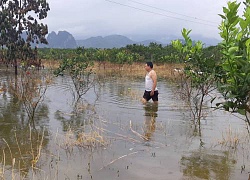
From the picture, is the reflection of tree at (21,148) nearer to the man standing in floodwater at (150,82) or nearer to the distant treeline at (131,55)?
the man standing in floodwater at (150,82)

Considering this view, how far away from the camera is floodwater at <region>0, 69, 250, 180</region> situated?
16.5 feet

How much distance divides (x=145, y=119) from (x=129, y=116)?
0.62m

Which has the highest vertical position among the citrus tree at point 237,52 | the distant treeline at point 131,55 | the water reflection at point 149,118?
the distant treeline at point 131,55

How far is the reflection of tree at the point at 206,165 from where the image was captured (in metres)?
4.98

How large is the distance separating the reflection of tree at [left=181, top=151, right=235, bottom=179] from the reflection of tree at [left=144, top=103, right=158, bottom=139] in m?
1.54

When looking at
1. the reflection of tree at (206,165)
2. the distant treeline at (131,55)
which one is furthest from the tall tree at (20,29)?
the reflection of tree at (206,165)

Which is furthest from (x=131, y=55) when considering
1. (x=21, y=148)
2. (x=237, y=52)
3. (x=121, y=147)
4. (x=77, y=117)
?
(x=237, y=52)

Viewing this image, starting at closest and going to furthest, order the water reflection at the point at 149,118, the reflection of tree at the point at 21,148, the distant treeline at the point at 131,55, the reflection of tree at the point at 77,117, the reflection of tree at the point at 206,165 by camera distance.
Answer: the reflection of tree at the point at 206,165 → the reflection of tree at the point at 21,148 → the water reflection at the point at 149,118 → the reflection of tree at the point at 77,117 → the distant treeline at the point at 131,55

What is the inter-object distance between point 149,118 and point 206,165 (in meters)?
4.09

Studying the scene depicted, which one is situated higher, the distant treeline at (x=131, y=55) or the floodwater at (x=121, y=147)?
the distant treeline at (x=131, y=55)

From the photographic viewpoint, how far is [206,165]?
17.7 feet

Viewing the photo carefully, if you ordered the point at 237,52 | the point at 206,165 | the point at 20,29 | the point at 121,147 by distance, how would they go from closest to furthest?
the point at 237,52, the point at 206,165, the point at 121,147, the point at 20,29

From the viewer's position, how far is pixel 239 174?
198 inches

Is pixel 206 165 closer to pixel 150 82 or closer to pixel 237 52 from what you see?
pixel 237 52
